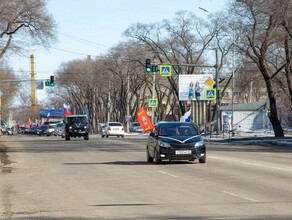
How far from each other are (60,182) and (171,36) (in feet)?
221

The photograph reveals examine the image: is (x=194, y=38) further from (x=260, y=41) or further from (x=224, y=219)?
(x=224, y=219)

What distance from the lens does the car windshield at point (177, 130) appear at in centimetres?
2447

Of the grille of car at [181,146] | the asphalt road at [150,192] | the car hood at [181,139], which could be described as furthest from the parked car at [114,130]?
the grille of car at [181,146]

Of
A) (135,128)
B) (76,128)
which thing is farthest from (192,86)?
(135,128)

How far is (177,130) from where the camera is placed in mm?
24672

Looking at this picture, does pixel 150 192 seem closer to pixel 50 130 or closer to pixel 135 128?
pixel 50 130

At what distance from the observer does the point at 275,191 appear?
563 inches

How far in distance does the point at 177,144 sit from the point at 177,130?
→ 1.32 metres

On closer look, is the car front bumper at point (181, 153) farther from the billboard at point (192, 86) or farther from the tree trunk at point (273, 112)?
the billboard at point (192, 86)

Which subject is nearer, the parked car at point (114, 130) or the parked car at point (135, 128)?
the parked car at point (114, 130)

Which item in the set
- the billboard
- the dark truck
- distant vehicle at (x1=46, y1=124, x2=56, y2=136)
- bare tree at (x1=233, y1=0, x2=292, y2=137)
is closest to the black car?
bare tree at (x1=233, y1=0, x2=292, y2=137)

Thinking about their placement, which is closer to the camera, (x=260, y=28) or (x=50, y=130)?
(x=260, y=28)

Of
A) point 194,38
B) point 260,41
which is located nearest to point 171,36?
point 194,38

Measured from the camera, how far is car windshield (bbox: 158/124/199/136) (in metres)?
24.5
